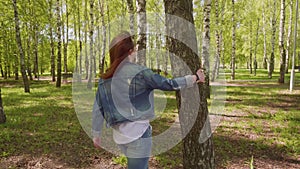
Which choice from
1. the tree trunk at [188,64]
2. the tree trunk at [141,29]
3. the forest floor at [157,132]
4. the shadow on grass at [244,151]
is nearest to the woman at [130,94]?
the tree trunk at [188,64]

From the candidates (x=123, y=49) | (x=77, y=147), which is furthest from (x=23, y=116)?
(x=123, y=49)

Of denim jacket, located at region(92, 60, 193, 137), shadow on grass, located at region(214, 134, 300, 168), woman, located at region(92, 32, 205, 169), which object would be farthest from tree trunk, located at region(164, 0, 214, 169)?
shadow on grass, located at region(214, 134, 300, 168)

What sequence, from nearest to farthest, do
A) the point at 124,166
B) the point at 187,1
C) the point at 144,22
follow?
the point at 187,1
the point at 124,166
the point at 144,22

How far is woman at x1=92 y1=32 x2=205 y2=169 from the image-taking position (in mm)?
2547

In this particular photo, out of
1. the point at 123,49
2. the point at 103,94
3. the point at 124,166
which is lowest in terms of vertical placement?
the point at 124,166

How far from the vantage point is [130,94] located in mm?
2584

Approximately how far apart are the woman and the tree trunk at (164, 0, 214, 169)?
0.57 meters

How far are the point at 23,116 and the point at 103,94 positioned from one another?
8.28 metres

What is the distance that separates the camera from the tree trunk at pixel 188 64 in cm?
330

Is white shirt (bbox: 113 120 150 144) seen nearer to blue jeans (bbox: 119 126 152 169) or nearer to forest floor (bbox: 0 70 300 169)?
blue jeans (bbox: 119 126 152 169)

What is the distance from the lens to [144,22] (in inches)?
456

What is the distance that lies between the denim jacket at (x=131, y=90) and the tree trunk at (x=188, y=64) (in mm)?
673

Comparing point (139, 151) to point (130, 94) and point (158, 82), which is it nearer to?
point (130, 94)

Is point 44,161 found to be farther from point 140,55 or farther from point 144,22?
point 144,22
